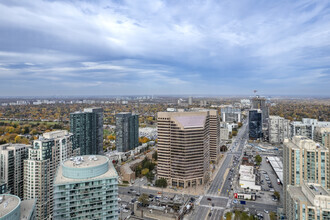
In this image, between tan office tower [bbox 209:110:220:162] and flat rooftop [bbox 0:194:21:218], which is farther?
tan office tower [bbox 209:110:220:162]

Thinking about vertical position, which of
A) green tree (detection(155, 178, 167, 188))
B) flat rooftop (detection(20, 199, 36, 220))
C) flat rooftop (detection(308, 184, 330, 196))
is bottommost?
green tree (detection(155, 178, 167, 188))

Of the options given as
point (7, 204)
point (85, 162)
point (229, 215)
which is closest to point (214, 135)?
point (229, 215)

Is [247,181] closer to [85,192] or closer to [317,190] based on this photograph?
[317,190]

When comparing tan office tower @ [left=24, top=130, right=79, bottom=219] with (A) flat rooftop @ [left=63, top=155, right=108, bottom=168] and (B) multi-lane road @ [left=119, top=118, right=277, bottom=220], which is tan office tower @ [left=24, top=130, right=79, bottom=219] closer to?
(A) flat rooftop @ [left=63, top=155, right=108, bottom=168]

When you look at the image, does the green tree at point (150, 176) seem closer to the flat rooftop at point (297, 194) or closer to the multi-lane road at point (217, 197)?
the multi-lane road at point (217, 197)

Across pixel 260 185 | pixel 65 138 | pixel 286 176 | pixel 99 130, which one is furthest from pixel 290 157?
pixel 99 130

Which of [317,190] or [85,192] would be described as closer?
[85,192]

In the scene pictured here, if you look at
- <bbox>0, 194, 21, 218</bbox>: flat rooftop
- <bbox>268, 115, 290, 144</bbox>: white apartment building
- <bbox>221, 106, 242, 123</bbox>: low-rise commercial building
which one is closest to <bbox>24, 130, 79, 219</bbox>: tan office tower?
<bbox>0, 194, 21, 218</bbox>: flat rooftop

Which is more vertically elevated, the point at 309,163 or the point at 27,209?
the point at 309,163
